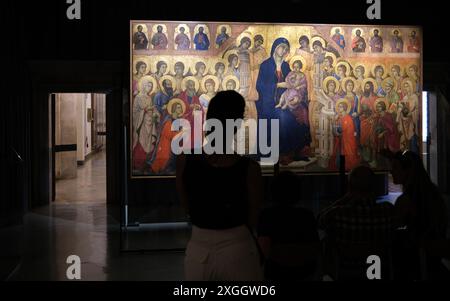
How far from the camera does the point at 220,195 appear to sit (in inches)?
102

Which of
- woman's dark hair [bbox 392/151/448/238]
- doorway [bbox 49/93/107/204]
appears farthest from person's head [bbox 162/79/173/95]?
woman's dark hair [bbox 392/151/448/238]

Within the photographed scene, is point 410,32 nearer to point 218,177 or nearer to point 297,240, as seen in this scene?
point 297,240

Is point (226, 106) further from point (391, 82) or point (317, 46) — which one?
point (391, 82)

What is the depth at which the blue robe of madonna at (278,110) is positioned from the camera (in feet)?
33.1

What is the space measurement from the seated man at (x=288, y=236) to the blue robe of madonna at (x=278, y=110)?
6660mm

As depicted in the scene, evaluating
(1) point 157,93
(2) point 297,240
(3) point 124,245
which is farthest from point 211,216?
(1) point 157,93

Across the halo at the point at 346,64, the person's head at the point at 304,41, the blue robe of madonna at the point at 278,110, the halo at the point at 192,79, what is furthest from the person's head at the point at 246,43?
the halo at the point at 346,64

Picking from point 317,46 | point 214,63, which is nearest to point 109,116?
point 214,63

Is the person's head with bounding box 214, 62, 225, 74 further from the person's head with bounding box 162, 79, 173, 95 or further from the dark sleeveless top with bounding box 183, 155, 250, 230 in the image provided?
the dark sleeveless top with bounding box 183, 155, 250, 230

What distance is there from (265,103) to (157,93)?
5.93ft

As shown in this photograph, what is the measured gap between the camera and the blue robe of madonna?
398 inches

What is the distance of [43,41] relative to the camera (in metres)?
10.4

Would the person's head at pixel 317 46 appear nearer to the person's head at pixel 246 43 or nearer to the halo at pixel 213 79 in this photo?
the person's head at pixel 246 43

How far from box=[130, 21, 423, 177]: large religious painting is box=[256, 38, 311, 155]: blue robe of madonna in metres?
0.02
